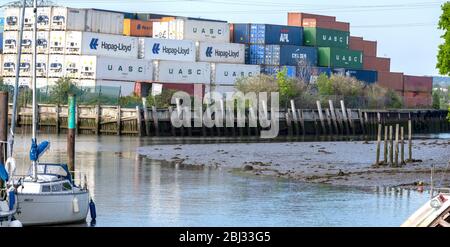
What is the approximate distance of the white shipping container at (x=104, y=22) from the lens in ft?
393

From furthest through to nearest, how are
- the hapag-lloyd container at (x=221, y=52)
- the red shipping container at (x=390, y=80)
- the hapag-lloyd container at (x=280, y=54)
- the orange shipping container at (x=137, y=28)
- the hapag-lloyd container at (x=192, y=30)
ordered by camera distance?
1. the red shipping container at (x=390, y=80)
2. the hapag-lloyd container at (x=280, y=54)
3. the orange shipping container at (x=137, y=28)
4. the hapag-lloyd container at (x=221, y=52)
5. the hapag-lloyd container at (x=192, y=30)

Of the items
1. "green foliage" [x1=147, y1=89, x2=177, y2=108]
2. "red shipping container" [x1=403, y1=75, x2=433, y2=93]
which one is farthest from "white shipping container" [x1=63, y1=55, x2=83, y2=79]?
"red shipping container" [x1=403, y1=75, x2=433, y2=93]

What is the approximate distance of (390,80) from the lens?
5635 inches

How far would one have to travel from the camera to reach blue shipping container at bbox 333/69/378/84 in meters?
135

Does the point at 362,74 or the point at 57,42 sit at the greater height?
the point at 57,42

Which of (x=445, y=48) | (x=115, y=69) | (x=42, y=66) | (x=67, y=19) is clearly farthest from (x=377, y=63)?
A: (x=445, y=48)

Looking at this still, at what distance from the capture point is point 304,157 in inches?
2421

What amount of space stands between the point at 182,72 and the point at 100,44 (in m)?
10.9

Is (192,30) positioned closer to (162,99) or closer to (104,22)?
(104,22)

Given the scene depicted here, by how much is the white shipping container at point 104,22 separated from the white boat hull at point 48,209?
300ft

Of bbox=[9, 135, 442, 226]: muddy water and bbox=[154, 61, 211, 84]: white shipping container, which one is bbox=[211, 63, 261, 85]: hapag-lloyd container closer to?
bbox=[154, 61, 211, 84]: white shipping container

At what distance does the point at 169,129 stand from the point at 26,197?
61425mm

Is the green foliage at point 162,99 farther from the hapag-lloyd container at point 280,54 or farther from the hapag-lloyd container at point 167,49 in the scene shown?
the hapag-lloyd container at point 280,54

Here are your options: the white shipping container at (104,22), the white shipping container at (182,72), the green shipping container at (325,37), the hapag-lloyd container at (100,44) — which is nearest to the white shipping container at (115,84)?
the hapag-lloyd container at (100,44)
